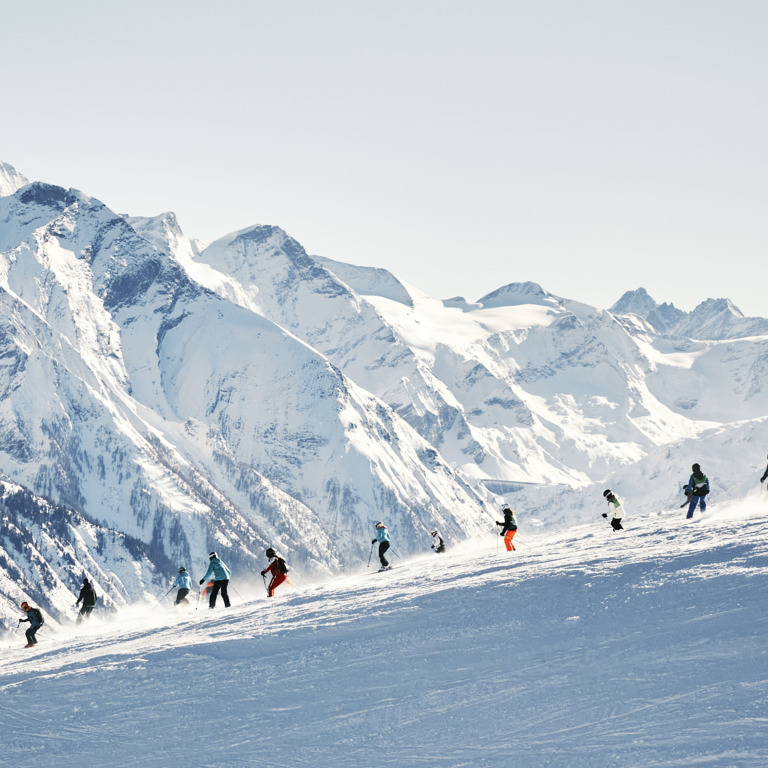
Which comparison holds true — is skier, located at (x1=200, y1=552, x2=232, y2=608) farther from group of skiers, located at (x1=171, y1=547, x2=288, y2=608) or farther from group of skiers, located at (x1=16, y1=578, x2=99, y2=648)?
group of skiers, located at (x1=16, y1=578, x2=99, y2=648)

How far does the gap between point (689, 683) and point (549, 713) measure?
2.64 metres

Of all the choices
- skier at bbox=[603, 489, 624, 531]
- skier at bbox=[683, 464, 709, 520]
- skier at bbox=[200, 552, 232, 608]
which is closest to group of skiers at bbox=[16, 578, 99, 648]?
skier at bbox=[200, 552, 232, 608]

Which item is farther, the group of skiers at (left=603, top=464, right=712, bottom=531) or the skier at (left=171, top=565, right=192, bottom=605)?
the skier at (left=171, top=565, right=192, bottom=605)

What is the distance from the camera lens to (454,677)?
24.8 meters

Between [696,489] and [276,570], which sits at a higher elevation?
[696,489]

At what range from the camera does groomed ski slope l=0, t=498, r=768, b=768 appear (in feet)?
69.5

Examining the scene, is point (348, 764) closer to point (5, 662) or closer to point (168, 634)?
point (168, 634)

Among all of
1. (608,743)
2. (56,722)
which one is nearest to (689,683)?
(608,743)

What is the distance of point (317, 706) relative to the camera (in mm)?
24422

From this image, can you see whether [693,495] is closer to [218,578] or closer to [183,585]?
[218,578]

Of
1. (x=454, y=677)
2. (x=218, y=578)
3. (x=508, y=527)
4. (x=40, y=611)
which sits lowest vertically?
(x=454, y=677)

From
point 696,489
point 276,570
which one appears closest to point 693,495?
point 696,489

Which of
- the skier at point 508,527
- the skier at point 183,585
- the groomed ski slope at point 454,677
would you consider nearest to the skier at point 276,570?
the skier at point 183,585

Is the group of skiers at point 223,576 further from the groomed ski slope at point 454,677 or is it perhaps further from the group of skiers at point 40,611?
the groomed ski slope at point 454,677
